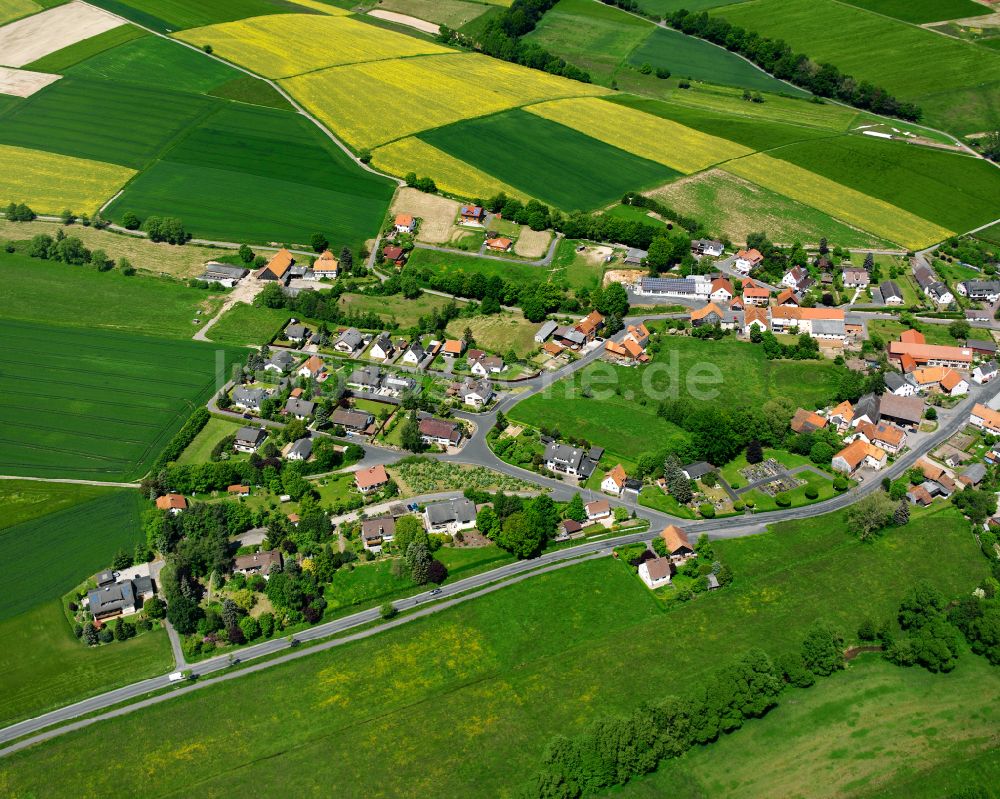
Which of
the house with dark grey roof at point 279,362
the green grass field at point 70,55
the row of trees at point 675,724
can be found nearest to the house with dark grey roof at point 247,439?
the house with dark grey roof at point 279,362

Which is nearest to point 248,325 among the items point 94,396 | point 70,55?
point 94,396

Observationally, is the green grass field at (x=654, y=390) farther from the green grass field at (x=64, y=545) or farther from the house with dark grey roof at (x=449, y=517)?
the green grass field at (x=64, y=545)

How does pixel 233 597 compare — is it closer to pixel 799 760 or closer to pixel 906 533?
pixel 799 760

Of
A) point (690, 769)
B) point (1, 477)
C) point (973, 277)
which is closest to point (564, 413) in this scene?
point (690, 769)

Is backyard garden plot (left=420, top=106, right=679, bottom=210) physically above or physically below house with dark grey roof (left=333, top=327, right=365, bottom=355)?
above

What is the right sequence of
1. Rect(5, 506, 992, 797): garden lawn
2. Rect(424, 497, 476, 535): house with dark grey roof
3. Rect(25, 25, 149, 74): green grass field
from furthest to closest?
Rect(25, 25, 149, 74): green grass field, Rect(424, 497, 476, 535): house with dark grey roof, Rect(5, 506, 992, 797): garden lawn

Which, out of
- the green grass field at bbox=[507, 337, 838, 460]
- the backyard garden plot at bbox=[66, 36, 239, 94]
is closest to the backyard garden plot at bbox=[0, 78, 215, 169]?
the backyard garden plot at bbox=[66, 36, 239, 94]

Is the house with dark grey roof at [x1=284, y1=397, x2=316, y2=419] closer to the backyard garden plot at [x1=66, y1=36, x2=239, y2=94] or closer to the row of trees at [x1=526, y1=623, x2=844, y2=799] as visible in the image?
the row of trees at [x1=526, y1=623, x2=844, y2=799]

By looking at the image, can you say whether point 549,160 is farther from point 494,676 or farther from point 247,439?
point 494,676
